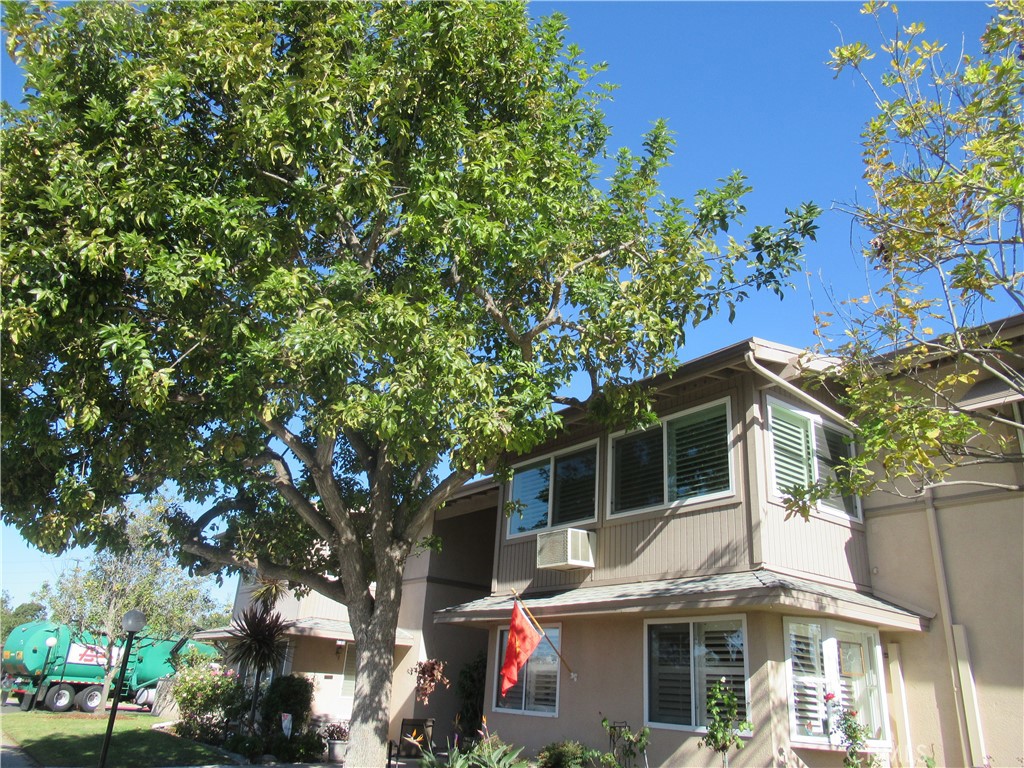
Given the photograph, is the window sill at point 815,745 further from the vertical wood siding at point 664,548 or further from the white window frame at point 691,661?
the vertical wood siding at point 664,548

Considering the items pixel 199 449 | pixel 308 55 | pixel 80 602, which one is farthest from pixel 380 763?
pixel 80 602

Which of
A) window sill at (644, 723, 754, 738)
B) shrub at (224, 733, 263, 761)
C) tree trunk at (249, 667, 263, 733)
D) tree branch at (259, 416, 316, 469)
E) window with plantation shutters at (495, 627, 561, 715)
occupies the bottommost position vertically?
shrub at (224, 733, 263, 761)

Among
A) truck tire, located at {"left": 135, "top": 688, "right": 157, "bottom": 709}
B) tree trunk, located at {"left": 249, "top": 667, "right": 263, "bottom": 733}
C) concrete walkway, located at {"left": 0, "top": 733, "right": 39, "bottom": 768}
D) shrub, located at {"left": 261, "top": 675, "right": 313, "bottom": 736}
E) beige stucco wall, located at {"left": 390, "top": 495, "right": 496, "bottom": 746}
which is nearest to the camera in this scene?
concrete walkway, located at {"left": 0, "top": 733, "right": 39, "bottom": 768}

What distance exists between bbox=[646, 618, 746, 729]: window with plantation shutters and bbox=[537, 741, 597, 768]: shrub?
1.08m

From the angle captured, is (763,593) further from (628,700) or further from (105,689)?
(105,689)

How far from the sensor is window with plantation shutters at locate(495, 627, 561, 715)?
1296 centimetres

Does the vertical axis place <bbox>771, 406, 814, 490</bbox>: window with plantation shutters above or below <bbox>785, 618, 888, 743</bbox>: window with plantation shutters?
above

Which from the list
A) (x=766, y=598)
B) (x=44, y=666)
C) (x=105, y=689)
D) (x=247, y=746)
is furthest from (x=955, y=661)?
(x=44, y=666)

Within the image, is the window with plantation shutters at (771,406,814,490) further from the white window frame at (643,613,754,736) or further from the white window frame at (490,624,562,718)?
the white window frame at (490,624,562,718)

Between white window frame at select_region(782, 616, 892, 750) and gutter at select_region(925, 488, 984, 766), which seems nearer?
white window frame at select_region(782, 616, 892, 750)

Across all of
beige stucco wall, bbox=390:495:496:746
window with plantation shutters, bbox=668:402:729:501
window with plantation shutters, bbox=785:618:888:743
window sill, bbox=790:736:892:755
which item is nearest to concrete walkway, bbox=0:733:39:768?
beige stucco wall, bbox=390:495:496:746

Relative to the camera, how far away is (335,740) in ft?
60.8

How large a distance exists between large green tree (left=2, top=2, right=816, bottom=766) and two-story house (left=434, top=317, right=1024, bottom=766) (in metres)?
1.50

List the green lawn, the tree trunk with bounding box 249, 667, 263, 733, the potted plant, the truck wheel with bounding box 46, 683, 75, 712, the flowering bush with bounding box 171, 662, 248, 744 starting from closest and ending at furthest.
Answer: the green lawn < the potted plant < the tree trunk with bounding box 249, 667, 263, 733 < the flowering bush with bounding box 171, 662, 248, 744 < the truck wheel with bounding box 46, 683, 75, 712
